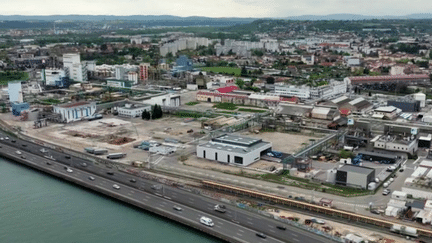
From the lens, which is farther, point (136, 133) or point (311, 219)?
point (136, 133)

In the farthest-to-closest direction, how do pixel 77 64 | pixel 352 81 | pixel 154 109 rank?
1. pixel 77 64
2. pixel 352 81
3. pixel 154 109

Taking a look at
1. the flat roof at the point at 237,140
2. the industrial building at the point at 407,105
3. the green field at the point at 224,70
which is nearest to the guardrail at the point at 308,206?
the flat roof at the point at 237,140

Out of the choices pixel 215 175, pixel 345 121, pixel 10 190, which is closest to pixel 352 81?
pixel 345 121

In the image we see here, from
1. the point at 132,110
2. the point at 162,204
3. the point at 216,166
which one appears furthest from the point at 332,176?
the point at 132,110

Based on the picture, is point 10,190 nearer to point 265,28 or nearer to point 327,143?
point 327,143

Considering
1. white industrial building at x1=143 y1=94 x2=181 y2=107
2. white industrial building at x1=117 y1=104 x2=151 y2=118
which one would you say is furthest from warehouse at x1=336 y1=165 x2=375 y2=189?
white industrial building at x1=143 y1=94 x2=181 y2=107

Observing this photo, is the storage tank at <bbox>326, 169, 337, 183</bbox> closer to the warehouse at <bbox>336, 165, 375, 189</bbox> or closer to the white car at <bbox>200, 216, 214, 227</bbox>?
the warehouse at <bbox>336, 165, 375, 189</bbox>
